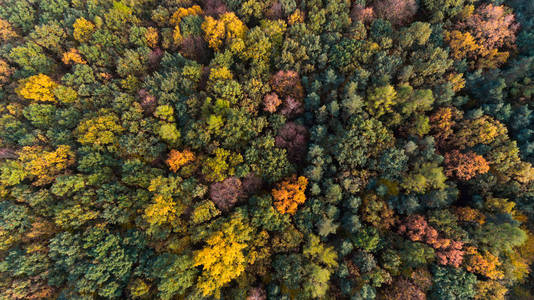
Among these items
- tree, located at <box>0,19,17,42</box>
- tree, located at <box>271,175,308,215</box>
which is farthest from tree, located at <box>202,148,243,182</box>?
tree, located at <box>0,19,17,42</box>

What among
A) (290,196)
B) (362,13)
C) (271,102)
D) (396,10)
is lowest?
(290,196)

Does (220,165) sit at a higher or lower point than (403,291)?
higher

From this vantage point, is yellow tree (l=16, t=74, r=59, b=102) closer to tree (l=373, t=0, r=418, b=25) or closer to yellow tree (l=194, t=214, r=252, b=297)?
yellow tree (l=194, t=214, r=252, b=297)

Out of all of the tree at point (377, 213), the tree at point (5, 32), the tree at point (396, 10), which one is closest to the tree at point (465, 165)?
the tree at point (377, 213)

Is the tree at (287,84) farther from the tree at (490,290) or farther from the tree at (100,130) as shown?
the tree at (490,290)

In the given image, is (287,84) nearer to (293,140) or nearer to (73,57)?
(293,140)

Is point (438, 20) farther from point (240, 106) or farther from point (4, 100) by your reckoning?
point (4, 100)

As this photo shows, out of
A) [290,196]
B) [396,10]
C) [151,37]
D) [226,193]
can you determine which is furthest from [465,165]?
[151,37]
